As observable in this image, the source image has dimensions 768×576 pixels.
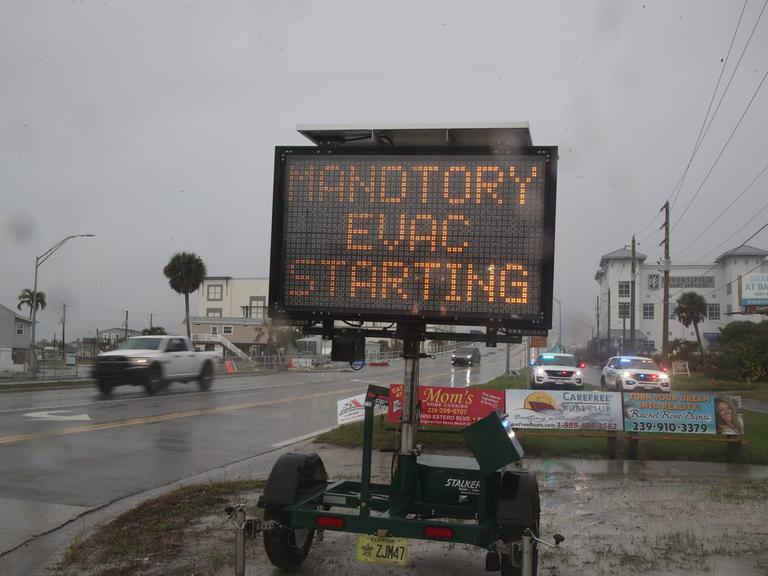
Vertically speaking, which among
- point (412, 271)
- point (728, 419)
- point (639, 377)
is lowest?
point (639, 377)

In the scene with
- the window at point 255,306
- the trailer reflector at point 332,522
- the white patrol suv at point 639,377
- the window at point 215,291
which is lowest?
the white patrol suv at point 639,377

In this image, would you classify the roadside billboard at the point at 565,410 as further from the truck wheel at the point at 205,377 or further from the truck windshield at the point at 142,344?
the truck wheel at the point at 205,377

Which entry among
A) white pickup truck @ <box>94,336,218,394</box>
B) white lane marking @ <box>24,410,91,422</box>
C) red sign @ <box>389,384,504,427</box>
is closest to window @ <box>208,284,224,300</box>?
white pickup truck @ <box>94,336,218,394</box>

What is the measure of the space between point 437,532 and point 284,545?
1.37 meters

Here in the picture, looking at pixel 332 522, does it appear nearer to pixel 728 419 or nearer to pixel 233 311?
pixel 728 419

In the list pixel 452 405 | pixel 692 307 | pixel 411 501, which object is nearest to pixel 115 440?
pixel 452 405

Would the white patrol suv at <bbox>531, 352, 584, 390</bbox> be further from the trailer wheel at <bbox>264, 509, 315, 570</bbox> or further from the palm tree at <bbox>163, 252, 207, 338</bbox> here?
the palm tree at <bbox>163, 252, 207, 338</bbox>

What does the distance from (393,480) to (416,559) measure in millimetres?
1094

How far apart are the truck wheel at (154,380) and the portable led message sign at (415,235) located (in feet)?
65.2

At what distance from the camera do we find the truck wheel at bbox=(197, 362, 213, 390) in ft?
89.5

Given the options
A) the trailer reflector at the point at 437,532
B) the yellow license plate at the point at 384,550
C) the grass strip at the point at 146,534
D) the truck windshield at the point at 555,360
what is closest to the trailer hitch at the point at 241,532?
the yellow license plate at the point at 384,550

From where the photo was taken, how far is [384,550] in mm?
4852

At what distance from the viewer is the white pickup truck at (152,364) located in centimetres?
2342

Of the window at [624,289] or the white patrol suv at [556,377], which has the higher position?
the window at [624,289]
